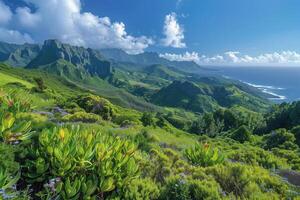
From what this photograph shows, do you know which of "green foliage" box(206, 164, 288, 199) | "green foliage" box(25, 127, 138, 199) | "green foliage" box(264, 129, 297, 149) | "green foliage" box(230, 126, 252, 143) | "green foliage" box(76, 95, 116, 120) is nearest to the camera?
"green foliage" box(25, 127, 138, 199)

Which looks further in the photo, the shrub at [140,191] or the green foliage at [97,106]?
the green foliage at [97,106]

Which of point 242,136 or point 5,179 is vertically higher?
point 5,179

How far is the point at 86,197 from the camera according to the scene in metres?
6.09

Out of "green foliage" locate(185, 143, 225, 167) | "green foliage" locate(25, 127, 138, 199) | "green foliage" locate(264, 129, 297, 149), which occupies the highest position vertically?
"green foliage" locate(25, 127, 138, 199)

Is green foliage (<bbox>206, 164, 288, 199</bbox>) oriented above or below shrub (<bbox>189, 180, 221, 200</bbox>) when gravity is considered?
below

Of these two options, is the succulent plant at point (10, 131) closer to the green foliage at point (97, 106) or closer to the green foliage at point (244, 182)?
the green foliage at point (244, 182)

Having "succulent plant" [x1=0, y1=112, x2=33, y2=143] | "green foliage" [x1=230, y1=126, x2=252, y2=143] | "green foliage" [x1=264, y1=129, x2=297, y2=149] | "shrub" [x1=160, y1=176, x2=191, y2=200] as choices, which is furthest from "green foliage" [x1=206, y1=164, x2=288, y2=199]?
"green foliage" [x1=230, y1=126, x2=252, y2=143]

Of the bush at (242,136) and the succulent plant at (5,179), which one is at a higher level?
the succulent plant at (5,179)

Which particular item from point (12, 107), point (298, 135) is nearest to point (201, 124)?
point (298, 135)

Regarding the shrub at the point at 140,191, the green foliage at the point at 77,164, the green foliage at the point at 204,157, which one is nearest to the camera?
the green foliage at the point at 77,164

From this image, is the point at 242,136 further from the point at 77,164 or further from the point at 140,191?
the point at 77,164

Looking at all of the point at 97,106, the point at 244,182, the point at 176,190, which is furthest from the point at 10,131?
the point at 97,106

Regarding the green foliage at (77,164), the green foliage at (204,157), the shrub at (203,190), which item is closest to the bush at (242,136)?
the green foliage at (204,157)

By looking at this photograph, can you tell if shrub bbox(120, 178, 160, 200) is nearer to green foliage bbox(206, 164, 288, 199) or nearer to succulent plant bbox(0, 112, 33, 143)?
green foliage bbox(206, 164, 288, 199)
